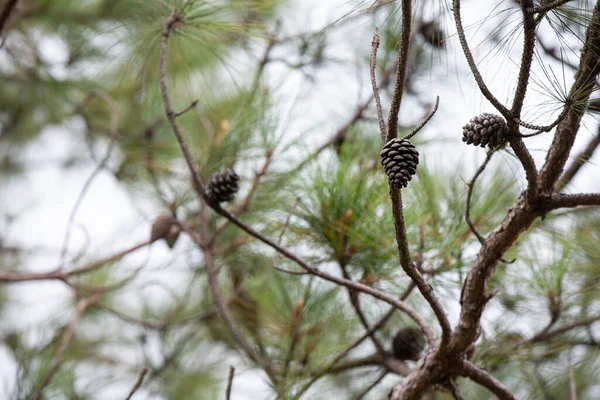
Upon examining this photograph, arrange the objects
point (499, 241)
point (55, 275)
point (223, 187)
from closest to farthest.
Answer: point (499, 241)
point (223, 187)
point (55, 275)

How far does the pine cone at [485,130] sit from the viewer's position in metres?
0.47

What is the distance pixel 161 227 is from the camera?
0.80 meters

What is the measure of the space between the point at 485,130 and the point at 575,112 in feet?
0.31

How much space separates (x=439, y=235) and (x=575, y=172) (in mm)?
185

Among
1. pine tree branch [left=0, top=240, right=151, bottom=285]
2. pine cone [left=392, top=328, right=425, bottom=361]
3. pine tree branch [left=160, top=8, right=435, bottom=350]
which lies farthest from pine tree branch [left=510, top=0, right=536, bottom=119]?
pine tree branch [left=0, top=240, right=151, bottom=285]

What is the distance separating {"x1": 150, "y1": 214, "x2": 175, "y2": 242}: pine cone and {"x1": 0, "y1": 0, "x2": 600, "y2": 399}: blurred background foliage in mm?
68

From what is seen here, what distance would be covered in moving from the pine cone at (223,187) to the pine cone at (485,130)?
274mm

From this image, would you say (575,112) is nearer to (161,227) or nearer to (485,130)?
(485,130)

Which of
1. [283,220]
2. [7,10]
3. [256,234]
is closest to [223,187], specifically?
[256,234]

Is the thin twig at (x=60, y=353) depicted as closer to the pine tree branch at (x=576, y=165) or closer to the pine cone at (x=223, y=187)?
the pine cone at (x=223, y=187)

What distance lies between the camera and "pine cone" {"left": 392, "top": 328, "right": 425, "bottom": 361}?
2.60 ft

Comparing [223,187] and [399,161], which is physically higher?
[223,187]

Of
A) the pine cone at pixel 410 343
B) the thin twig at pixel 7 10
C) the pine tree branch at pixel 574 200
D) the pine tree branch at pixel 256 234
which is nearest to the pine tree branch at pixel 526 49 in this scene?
the pine tree branch at pixel 574 200

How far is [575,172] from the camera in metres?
0.80
